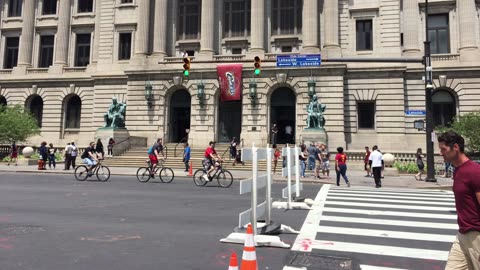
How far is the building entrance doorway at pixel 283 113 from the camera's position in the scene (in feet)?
113

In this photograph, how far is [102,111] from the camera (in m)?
39.6

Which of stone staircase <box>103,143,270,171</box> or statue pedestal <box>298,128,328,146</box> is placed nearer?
stone staircase <box>103,143,270,171</box>

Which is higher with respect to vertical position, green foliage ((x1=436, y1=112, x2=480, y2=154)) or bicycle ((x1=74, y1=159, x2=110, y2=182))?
green foliage ((x1=436, y1=112, x2=480, y2=154))

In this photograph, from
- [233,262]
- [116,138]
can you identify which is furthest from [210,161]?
[116,138]

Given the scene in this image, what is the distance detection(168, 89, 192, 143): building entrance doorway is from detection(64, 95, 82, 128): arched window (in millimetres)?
12444

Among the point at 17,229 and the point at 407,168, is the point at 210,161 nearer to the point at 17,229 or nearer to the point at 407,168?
the point at 17,229

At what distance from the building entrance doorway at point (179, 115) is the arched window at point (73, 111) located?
12444mm

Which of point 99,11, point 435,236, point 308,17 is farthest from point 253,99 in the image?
point 435,236

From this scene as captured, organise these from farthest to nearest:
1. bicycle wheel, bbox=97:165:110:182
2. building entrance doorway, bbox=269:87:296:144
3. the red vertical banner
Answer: building entrance doorway, bbox=269:87:296:144
the red vertical banner
bicycle wheel, bbox=97:165:110:182

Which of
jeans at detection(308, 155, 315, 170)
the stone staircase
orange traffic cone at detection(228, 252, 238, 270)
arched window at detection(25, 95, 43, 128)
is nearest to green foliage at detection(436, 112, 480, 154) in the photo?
jeans at detection(308, 155, 315, 170)

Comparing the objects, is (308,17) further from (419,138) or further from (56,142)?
(56,142)

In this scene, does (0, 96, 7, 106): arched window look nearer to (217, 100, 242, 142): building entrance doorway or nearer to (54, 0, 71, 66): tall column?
(54, 0, 71, 66): tall column

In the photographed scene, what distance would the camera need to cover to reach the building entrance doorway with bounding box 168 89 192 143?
3672 cm

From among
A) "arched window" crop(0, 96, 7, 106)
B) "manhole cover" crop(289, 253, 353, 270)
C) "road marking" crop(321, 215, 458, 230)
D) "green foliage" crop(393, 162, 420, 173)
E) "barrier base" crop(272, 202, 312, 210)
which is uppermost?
"arched window" crop(0, 96, 7, 106)
